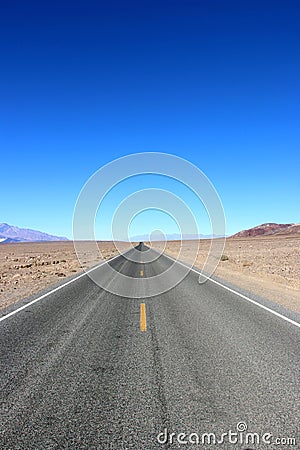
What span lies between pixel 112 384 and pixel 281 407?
7.23ft

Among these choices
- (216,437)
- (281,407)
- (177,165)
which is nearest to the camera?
(216,437)

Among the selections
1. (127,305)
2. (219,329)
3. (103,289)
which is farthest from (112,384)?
(103,289)

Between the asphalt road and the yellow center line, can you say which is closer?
the asphalt road

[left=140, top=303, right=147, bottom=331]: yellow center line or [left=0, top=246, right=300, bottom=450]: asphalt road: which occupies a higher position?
[left=140, top=303, right=147, bottom=331]: yellow center line

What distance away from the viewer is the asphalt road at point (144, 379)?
3.69m

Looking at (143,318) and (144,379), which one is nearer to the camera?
(144,379)

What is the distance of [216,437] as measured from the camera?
357 cm

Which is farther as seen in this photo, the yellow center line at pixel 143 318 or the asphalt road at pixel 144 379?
the yellow center line at pixel 143 318

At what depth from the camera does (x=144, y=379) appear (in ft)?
16.7

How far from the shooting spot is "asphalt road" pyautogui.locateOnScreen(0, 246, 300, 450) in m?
3.69

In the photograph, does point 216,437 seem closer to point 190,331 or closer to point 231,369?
point 231,369

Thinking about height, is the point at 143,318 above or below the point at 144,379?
above

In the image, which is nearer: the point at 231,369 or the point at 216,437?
the point at 216,437

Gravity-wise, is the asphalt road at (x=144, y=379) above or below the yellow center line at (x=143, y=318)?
below
